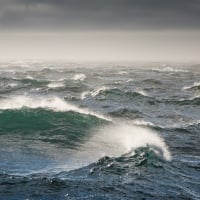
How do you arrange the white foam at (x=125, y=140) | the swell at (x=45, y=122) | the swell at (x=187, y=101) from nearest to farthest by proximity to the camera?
1. the white foam at (x=125, y=140)
2. the swell at (x=45, y=122)
3. the swell at (x=187, y=101)

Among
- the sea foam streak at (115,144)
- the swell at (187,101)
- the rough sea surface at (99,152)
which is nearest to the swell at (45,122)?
the rough sea surface at (99,152)

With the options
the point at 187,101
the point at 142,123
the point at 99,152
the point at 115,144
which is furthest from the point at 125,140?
the point at 187,101

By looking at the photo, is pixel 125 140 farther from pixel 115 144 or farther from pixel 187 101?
pixel 187 101

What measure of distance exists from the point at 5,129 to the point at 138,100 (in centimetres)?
2272

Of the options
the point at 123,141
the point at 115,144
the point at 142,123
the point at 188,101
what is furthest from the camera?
the point at 188,101

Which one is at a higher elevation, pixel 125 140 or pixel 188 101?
pixel 125 140

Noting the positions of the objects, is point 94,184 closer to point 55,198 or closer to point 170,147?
point 55,198

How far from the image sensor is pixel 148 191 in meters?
16.8

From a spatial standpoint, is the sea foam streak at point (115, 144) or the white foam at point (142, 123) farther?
the white foam at point (142, 123)

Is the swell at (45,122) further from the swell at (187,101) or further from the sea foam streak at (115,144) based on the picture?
the swell at (187,101)

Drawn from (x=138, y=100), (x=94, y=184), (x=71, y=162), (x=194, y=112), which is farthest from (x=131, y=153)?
(x=138, y=100)

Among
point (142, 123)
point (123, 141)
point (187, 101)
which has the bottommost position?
point (187, 101)

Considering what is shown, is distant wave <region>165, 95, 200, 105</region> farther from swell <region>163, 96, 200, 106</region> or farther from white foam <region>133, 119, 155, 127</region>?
white foam <region>133, 119, 155, 127</region>

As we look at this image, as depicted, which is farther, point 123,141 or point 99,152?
point 123,141
